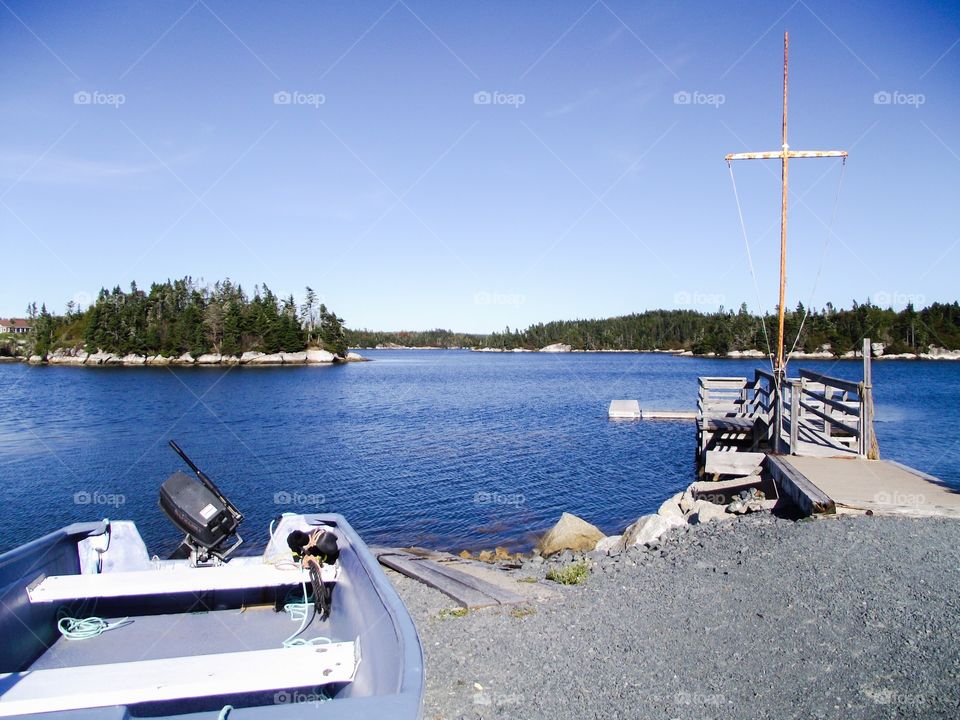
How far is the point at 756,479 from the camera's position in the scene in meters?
12.8

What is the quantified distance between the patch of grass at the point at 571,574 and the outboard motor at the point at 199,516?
13.8 ft

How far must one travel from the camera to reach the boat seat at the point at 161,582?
562 centimetres

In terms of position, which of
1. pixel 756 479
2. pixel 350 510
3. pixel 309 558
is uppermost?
pixel 309 558

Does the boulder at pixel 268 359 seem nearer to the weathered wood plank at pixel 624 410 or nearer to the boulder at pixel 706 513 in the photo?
the weathered wood plank at pixel 624 410

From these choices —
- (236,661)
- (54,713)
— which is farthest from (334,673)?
(54,713)

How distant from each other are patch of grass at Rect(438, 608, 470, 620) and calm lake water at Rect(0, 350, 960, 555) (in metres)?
6.35

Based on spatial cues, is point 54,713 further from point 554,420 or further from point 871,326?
point 871,326

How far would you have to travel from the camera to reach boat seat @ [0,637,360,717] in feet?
12.5

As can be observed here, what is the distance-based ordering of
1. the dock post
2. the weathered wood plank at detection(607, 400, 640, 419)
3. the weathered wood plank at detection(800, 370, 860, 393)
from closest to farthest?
the weathered wood plank at detection(800, 370, 860, 393) < the dock post < the weathered wood plank at detection(607, 400, 640, 419)

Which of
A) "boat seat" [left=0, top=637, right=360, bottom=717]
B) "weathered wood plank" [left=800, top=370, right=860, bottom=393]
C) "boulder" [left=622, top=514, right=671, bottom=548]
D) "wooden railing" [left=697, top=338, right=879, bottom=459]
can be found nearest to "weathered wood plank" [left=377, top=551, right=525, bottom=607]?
"boulder" [left=622, top=514, right=671, bottom=548]

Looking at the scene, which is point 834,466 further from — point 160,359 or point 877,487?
point 160,359

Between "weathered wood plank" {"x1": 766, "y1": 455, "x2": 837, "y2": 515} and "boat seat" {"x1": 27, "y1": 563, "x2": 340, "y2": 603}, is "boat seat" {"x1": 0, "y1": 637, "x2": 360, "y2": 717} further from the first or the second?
"weathered wood plank" {"x1": 766, "y1": 455, "x2": 837, "y2": 515}

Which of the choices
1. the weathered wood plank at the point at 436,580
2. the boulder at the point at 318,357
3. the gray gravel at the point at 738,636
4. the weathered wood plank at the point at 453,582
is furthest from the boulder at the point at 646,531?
the boulder at the point at 318,357

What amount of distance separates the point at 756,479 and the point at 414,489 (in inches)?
386
